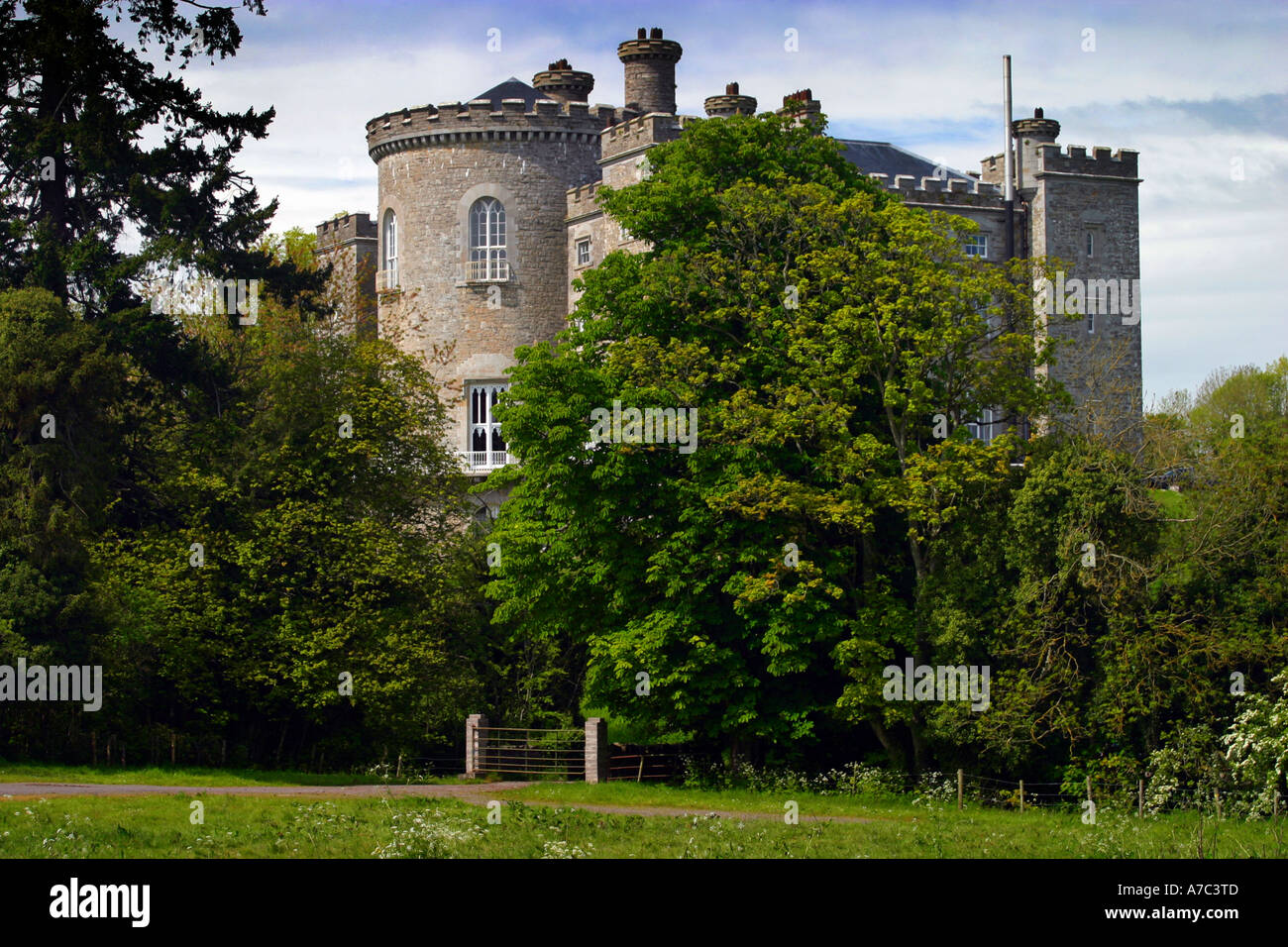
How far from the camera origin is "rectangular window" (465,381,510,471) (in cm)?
5138

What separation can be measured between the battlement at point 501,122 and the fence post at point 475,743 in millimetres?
22034

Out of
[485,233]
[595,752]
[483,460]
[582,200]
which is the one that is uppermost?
[582,200]

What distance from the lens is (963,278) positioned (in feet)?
114

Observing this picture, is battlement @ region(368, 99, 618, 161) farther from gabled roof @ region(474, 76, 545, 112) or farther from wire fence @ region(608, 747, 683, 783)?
wire fence @ region(608, 747, 683, 783)

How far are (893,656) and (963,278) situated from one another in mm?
7960

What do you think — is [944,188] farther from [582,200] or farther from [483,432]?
[483,432]

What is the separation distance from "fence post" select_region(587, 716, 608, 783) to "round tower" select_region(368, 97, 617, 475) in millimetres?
18094

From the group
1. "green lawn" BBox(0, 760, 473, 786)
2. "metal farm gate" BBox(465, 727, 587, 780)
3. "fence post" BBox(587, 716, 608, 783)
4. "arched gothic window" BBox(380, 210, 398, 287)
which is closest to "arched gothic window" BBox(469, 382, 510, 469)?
"arched gothic window" BBox(380, 210, 398, 287)

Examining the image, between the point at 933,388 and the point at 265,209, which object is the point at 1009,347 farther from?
the point at 265,209

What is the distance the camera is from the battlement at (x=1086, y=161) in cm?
5541

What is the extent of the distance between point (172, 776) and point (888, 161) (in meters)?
34.9

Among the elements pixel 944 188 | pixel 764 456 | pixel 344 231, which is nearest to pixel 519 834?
pixel 764 456

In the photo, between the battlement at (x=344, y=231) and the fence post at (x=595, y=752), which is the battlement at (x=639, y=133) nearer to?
the battlement at (x=344, y=231)

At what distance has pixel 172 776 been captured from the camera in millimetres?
31828
